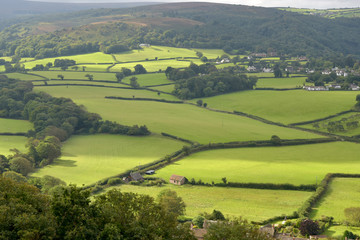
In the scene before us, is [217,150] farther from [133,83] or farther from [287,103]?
[133,83]

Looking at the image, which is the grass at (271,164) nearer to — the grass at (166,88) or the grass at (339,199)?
the grass at (339,199)

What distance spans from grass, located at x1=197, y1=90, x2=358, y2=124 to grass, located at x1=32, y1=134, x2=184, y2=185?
35428mm

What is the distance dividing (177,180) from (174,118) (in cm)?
4015

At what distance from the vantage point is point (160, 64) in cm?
17900

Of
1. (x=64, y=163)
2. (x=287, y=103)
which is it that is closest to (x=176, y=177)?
(x=64, y=163)

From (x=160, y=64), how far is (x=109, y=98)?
184ft

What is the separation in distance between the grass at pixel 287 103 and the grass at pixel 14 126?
49013 millimetres

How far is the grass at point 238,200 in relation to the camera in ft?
185

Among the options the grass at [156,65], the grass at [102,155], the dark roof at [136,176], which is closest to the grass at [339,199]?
the dark roof at [136,176]

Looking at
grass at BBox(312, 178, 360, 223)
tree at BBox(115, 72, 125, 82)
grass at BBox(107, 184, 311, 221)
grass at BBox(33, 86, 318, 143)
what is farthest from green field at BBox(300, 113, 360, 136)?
tree at BBox(115, 72, 125, 82)

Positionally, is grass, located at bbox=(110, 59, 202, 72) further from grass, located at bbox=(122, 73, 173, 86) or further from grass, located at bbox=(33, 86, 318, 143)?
grass, located at bbox=(33, 86, 318, 143)

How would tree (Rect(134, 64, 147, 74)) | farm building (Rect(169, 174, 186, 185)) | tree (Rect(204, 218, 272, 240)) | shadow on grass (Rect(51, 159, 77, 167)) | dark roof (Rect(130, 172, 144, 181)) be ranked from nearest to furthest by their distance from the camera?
tree (Rect(204, 218, 272, 240)) → farm building (Rect(169, 174, 186, 185)) → dark roof (Rect(130, 172, 144, 181)) → shadow on grass (Rect(51, 159, 77, 167)) → tree (Rect(134, 64, 147, 74))

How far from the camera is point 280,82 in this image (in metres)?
150

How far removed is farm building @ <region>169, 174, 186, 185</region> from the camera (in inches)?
2653
